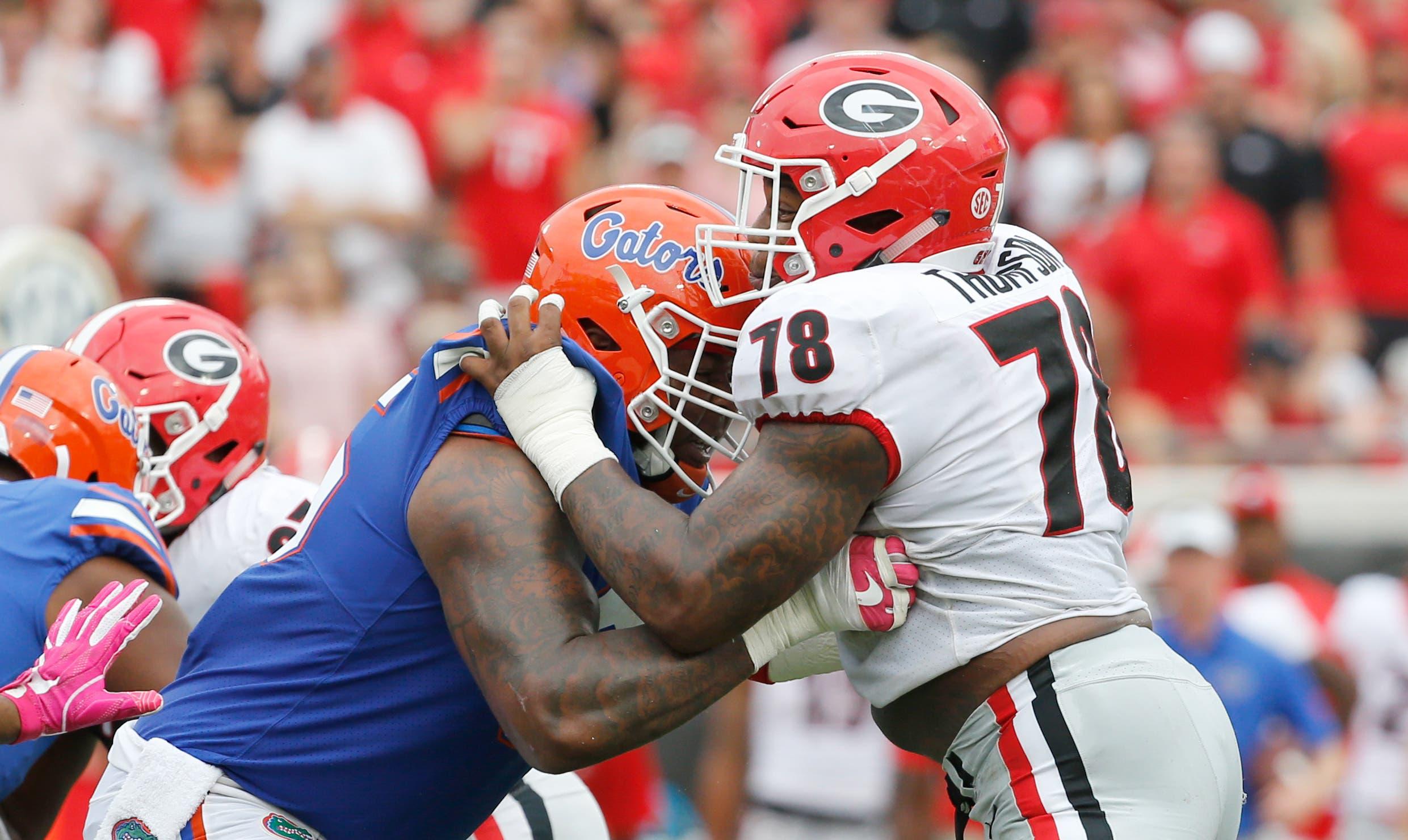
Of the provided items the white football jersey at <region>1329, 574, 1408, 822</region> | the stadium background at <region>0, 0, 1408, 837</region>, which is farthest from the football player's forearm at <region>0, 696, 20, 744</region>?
the white football jersey at <region>1329, 574, 1408, 822</region>

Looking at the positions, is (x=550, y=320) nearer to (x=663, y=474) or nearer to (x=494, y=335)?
(x=494, y=335)

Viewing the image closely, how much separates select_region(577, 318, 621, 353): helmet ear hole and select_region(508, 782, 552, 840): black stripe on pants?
1187 millimetres

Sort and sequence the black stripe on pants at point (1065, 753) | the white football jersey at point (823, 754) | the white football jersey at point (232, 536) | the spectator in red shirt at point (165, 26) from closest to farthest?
the black stripe on pants at point (1065, 753), the white football jersey at point (232, 536), the white football jersey at point (823, 754), the spectator in red shirt at point (165, 26)

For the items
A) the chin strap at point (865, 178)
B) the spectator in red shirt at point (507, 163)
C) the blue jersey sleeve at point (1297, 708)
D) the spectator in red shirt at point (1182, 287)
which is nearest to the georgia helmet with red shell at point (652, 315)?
the chin strap at point (865, 178)

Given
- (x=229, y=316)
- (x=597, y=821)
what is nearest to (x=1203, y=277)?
(x=229, y=316)

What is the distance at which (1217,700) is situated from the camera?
350 cm

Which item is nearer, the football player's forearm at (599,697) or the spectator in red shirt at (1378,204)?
the football player's forearm at (599,697)

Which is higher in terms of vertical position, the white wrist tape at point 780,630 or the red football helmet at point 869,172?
the red football helmet at point 869,172

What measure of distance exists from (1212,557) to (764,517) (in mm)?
5146

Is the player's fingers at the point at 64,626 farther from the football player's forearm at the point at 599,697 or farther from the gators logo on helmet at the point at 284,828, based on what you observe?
the football player's forearm at the point at 599,697

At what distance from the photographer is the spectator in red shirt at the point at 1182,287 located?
9922 millimetres

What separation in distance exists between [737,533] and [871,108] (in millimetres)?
970

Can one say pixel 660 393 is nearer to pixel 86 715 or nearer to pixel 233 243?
pixel 86 715

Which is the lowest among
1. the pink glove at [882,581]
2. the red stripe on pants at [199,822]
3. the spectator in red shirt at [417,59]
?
the spectator in red shirt at [417,59]
